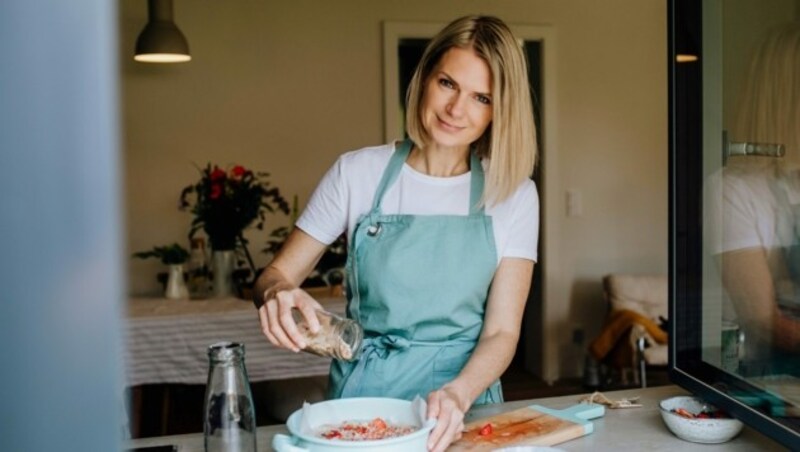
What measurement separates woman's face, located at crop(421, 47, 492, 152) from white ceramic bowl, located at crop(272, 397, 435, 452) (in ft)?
1.80

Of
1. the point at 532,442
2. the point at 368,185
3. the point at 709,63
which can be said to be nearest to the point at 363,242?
the point at 368,185

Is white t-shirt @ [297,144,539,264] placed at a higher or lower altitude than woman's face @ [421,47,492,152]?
lower

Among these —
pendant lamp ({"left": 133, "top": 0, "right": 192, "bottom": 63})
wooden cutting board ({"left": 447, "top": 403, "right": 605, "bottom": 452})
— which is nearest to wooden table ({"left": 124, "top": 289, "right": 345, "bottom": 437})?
pendant lamp ({"left": 133, "top": 0, "right": 192, "bottom": 63})

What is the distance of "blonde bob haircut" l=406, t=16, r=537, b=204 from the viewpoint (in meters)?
1.71

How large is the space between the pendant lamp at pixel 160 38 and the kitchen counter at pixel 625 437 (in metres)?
2.83

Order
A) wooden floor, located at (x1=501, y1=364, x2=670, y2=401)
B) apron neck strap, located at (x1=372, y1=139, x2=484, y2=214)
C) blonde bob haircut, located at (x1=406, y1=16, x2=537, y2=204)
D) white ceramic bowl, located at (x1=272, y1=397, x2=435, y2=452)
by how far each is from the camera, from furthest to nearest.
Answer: wooden floor, located at (x1=501, y1=364, x2=670, y2=401)
apron neck strap, located at (x1=372, y1=139, x2=484, y2=214)
blonde bob haircut, located at (x1=406, y1=16, x2=537, y2=204)
white ceramic bowl, located at (x1=272, y1=397, x2=435, y2=452)

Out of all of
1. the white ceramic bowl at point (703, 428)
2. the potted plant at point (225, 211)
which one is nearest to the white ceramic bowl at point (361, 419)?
the white ceramic bowl at point (703, 428)

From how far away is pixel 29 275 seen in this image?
385mm

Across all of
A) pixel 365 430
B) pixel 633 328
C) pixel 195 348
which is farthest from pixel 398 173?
pixel 633 328

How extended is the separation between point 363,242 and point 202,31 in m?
3.18

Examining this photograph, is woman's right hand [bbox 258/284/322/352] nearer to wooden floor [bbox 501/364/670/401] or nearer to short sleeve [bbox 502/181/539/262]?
short sleeve [bbox 502/181/539/262]

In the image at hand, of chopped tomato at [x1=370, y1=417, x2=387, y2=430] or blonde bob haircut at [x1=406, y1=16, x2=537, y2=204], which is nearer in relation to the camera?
chopped tomato at [x1=370, y1=417, x2=387, y2=430]

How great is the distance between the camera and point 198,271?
419cm

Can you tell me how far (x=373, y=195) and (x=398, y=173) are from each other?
2.7 inches
